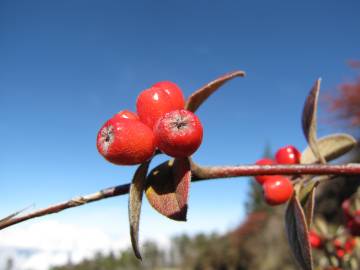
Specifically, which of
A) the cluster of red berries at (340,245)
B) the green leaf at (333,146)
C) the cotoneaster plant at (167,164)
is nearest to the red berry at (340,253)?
the cluster of red berries at (340,245)

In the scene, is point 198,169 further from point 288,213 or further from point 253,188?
point 253,188

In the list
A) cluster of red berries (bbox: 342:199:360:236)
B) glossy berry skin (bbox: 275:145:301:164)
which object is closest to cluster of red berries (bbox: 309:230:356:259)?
cluster of red berries (bbox: 342:199:360:236)

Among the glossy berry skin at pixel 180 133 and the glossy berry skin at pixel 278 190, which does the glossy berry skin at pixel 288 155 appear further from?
the glossy berry skin at pixel 180 133

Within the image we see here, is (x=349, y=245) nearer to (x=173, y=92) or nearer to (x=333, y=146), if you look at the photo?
(x=333, y=146)

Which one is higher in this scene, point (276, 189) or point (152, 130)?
point (152, 130)

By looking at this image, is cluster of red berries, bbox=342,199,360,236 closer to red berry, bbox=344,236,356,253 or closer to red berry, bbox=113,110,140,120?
red berry, bbox=344,236,356,253

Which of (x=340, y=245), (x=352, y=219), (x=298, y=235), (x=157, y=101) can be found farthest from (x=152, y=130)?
(x=340, y=245)

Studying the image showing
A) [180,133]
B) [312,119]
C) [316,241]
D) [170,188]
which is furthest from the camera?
[316,241]
